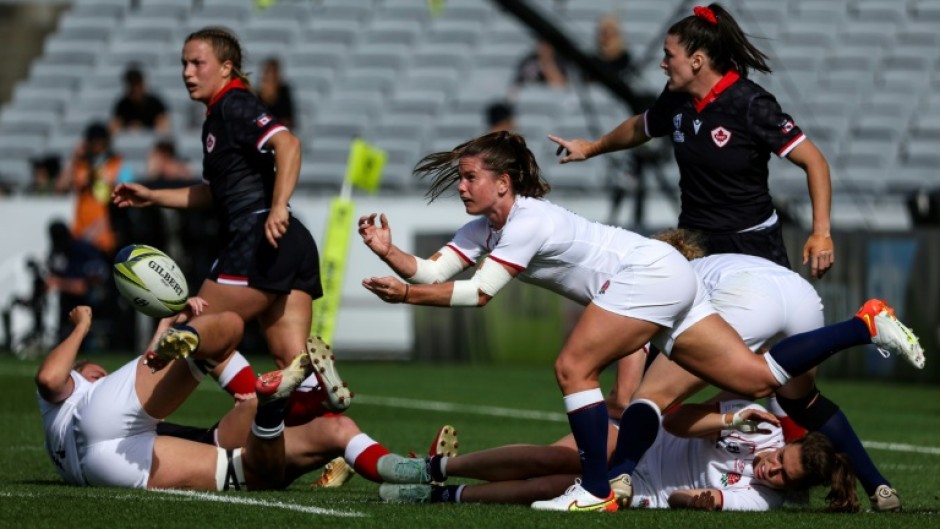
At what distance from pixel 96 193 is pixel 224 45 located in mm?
10349

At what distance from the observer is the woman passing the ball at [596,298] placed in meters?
6.31

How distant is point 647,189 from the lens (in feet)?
58.8

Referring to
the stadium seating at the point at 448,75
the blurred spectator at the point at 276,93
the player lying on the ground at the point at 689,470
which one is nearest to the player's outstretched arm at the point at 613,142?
the player lying on the ground at the point at 689,470

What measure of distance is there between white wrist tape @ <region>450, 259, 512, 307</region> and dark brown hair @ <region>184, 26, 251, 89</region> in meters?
2.19

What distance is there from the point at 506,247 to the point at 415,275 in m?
0.44

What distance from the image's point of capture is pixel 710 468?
677cm

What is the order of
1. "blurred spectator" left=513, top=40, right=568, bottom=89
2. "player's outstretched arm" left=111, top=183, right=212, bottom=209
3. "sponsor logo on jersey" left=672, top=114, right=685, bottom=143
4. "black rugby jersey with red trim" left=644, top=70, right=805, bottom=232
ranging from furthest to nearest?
"blurred spectator" left=513, top=40, right=568, bottom=89, "player's outstretched arm" left=111, top=183, right=212, bottom=209, "sponsor logo on jersey" left=672, top=114, right=685, bottom=143, "black rugby jersey with red trim" left=644, top=70, right=805, bottom=232

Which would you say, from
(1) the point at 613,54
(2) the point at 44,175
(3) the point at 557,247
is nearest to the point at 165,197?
(3) the point at 557,247

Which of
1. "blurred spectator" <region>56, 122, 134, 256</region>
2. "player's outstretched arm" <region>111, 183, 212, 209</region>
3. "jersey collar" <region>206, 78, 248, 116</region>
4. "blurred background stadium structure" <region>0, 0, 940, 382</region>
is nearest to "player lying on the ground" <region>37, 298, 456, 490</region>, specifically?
"player's outstretched arm" <region>111, 183, 212, 209</region>

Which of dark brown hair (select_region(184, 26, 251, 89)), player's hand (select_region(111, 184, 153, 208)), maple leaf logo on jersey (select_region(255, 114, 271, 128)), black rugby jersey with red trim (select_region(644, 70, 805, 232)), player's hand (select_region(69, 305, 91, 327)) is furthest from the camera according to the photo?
player's hand (select_region(111, 184, 153, 208))

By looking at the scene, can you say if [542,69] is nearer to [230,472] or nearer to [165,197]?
[165,197]

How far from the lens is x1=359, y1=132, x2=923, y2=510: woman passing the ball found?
6.31m

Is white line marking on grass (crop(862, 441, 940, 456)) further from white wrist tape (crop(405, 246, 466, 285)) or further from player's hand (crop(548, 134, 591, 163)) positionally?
white wrist tape (crop(405, 246, 466, 285))

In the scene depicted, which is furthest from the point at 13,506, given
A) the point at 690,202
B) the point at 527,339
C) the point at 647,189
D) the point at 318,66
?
the point at 318,66
